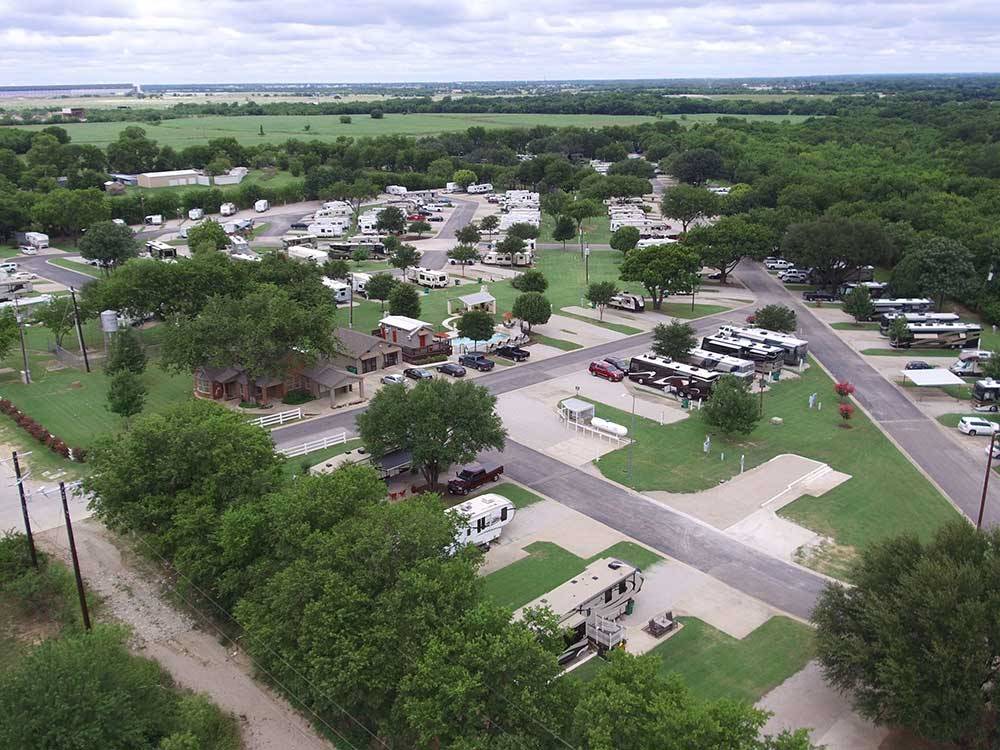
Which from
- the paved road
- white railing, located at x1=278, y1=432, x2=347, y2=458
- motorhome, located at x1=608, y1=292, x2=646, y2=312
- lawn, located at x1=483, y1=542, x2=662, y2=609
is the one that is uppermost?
motorhome, located at x1=608, y1=292, x2=646, y2=312

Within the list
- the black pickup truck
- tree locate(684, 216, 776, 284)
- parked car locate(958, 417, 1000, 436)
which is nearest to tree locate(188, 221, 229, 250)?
tree locate(684, 216, 776, 284)

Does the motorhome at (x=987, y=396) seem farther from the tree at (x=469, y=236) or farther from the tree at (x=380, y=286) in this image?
the tree at (x=469, y=236)

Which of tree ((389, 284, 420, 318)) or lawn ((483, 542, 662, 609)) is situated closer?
lawn ((483, 542, 662, 609))

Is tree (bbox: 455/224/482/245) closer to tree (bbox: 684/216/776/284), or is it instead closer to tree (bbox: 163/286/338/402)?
tree (bbox: 684/216/776/284)

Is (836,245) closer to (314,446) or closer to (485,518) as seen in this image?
(314,446)

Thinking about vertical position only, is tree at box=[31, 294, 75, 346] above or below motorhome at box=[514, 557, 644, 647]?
above

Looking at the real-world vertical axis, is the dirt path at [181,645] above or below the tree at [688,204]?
below

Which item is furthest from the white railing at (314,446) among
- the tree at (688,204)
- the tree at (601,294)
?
the tree at (688,204)
